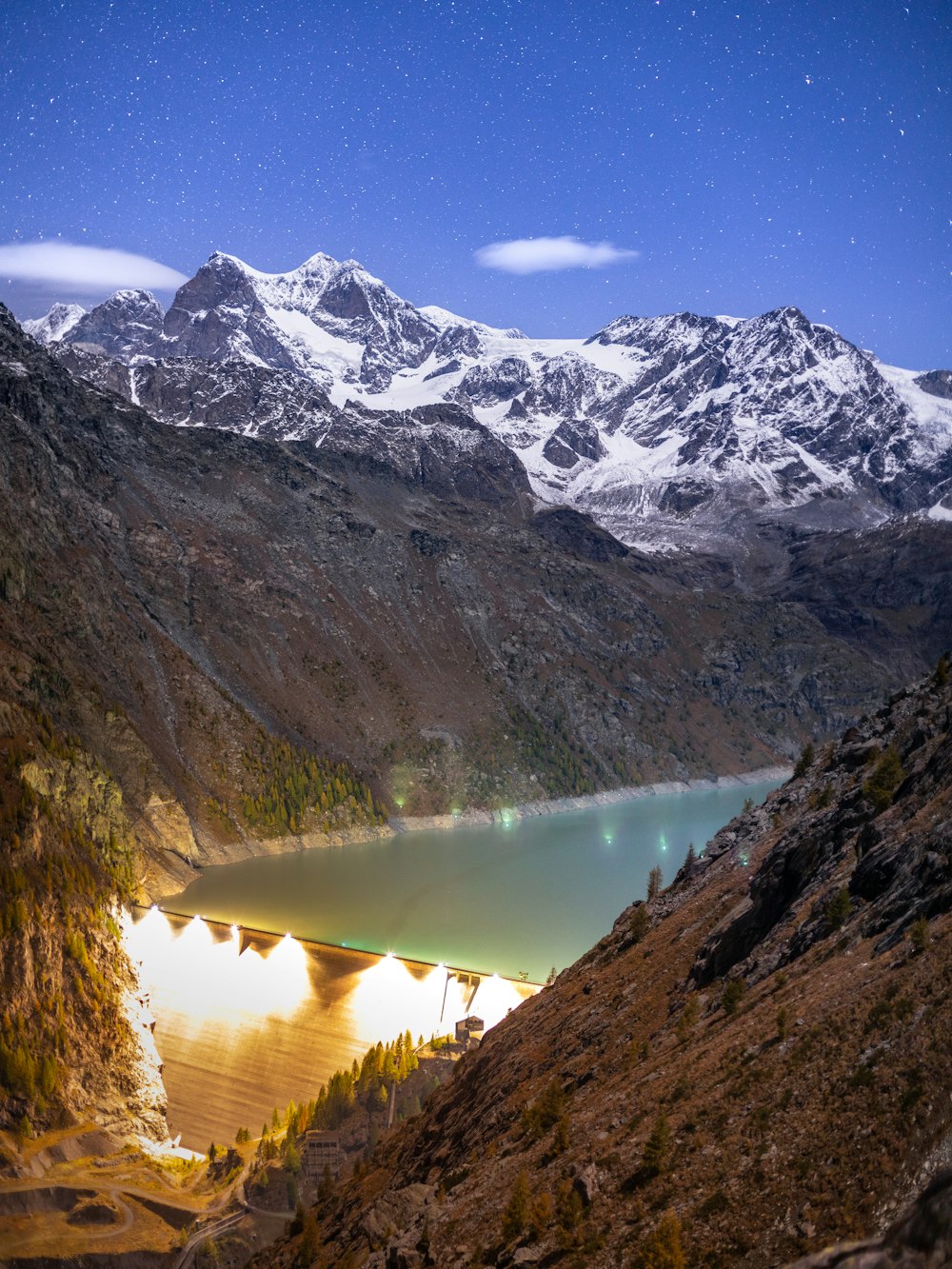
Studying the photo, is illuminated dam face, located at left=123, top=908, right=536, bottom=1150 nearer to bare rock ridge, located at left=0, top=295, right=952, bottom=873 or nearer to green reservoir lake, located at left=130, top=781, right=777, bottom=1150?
green reservoir lake, located at left=130, top=781, right=777, bottom=1150

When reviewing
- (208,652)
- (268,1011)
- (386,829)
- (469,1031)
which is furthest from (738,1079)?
(208,652)

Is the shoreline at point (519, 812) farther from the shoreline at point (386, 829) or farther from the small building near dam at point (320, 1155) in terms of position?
the small building near dam at point (320, 1155)

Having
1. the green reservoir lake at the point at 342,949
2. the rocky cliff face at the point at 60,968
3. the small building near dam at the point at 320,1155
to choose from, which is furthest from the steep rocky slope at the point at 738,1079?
the green reservoir lake at the point at 342,949

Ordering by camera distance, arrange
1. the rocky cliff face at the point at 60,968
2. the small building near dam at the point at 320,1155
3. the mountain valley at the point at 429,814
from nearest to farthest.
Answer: the mountain valley at the point at 429,814 → the small building near dam at the point at 320,1155 → the rocky cliff face at the point at 60,968

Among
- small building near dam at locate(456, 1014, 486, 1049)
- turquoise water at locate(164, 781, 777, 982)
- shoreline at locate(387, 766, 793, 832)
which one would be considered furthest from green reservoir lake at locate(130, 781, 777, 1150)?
shoreline at locate(387, 766, 793, 832)

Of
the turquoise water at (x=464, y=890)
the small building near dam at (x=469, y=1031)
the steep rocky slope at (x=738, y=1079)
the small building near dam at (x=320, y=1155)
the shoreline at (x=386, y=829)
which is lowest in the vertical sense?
the small building near dam at (x=320, y=1155)

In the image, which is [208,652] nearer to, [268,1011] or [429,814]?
[429,814]
